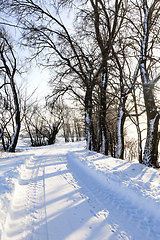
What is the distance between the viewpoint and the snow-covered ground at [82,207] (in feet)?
9.37

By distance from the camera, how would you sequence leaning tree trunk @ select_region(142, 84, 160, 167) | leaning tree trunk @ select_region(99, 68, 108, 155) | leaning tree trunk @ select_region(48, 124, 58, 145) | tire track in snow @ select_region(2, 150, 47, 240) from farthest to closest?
1. leaning tree trunk @ select_region(48, 124, 58, 145)
2. leaning tree trunk @ select_region(99, 68, 108, 155)
3. leaning tree trunk @ select_region(142, 84, 160, 167)
4. tire track in snow @ select_region(2, 150, 47, 240)

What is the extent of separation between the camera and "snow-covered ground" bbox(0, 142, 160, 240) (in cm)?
286

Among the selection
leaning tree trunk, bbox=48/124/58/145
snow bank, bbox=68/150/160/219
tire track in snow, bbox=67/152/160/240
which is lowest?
tire track in snow, bbox=67/152/160/240

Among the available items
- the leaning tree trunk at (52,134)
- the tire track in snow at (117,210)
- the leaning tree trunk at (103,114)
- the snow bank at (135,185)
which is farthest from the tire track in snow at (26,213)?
the leaning tree trunk at (52,134)

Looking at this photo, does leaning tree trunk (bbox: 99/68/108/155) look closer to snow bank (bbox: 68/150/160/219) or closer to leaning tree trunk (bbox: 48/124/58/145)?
snow bank (bbox: 68/150/160/219)

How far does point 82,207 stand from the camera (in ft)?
12.0

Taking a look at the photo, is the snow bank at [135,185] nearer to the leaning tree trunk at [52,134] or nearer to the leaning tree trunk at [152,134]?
the leaning tree trunk at [152,134]

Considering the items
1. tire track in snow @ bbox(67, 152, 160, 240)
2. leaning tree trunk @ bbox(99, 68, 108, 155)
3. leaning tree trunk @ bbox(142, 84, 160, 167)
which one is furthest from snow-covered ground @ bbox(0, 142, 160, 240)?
leaning tree trunk @ bbox(99, 68, 108, 155)

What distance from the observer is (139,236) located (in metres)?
2.78

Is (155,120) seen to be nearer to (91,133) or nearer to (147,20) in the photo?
(147,20)

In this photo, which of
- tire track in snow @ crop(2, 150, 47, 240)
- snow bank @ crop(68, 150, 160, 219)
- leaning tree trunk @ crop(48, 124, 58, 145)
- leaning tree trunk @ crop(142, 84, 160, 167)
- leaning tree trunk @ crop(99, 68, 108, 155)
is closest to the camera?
tire track in snow @ crop(2, 150, 47, 240)

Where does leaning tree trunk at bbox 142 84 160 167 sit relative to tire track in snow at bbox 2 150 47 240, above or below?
above

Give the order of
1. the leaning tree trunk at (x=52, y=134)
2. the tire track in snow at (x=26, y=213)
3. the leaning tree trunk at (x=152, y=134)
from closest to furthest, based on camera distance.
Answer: the tire track in snow at (x=26, y=213), the leaning tree trunk at (x=152, y=134), the leaning tree trunk at (x=52, y=134)

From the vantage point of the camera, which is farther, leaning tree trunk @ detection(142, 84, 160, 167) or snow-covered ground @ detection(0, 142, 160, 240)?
leaning tree trunk @ detection(142, 84, 160, 167)
